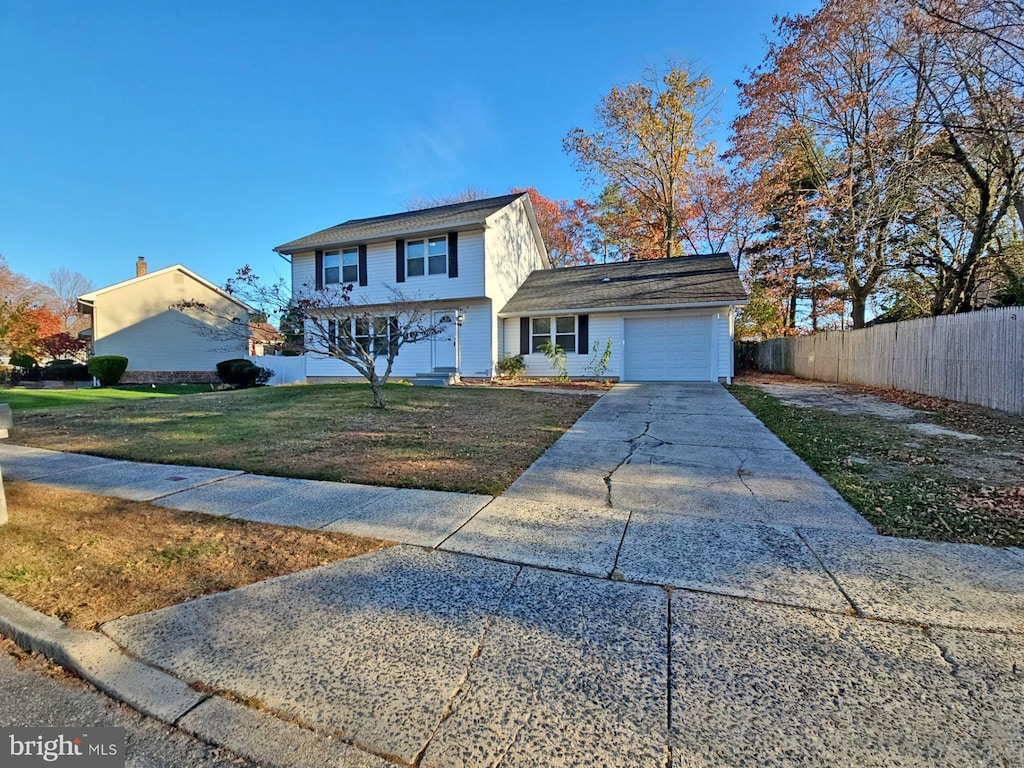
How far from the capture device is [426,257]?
15539mm

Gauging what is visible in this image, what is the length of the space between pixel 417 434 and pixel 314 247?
12.6 m

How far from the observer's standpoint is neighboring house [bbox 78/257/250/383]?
20.6 meters

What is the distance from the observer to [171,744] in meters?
1.60

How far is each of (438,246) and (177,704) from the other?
48.8 feet

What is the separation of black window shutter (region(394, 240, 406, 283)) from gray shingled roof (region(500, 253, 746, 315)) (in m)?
3.72

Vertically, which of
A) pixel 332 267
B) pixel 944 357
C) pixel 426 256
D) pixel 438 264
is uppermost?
pixel 426 256

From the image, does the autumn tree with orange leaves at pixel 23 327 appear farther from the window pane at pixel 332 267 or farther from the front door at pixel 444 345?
the front door at pixel 444 345

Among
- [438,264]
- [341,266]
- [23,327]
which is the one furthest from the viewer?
[23,327]

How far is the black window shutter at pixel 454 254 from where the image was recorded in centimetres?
1501

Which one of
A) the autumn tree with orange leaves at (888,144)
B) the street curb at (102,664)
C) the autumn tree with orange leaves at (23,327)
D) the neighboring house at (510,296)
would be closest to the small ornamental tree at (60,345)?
the autumn tree with orange leaves at (23,327)

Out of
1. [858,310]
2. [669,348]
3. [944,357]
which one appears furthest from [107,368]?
[858,310]

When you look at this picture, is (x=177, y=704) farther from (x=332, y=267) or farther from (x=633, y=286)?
(x=332, y=267)

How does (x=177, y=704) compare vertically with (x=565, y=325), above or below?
below

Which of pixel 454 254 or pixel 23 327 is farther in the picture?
pixel 23 327
